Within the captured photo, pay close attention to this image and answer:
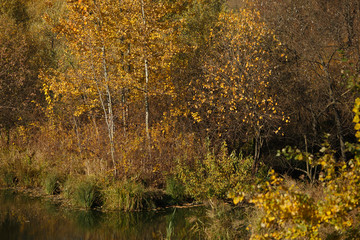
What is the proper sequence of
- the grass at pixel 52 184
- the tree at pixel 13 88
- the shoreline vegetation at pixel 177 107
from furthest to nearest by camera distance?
the tree at pixel 13 88 < the grass at pixel 52 184 < the shoreline vegetation at pixel 177 107

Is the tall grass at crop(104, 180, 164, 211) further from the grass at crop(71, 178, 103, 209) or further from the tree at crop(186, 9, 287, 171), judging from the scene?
the tree at crop(186, 9, 287, 171)

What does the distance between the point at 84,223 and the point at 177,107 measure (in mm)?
6045

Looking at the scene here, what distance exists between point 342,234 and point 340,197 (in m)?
1.35

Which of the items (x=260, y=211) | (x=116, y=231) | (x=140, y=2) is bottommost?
(x=116, y=231)

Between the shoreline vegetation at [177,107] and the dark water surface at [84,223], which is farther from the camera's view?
the shoreline vegetation at [177,107]

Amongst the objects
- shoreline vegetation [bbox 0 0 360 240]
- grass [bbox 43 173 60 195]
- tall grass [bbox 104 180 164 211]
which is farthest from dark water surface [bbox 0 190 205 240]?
grass [bbox 43 173 60 195]

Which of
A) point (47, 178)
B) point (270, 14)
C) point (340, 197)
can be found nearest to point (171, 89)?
point (47, 178)

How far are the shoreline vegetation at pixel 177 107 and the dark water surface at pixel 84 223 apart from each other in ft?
1.49

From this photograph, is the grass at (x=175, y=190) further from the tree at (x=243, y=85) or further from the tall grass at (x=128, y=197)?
the tree at (x=243, y=85)

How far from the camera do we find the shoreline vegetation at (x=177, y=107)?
39.7 feet

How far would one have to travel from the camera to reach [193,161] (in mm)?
13180

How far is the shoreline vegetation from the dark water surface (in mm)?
453

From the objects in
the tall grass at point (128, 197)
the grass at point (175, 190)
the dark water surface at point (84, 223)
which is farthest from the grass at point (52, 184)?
the grass at point (175, 190)

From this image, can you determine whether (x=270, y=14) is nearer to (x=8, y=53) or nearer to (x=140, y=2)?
(x=140, y=2)
